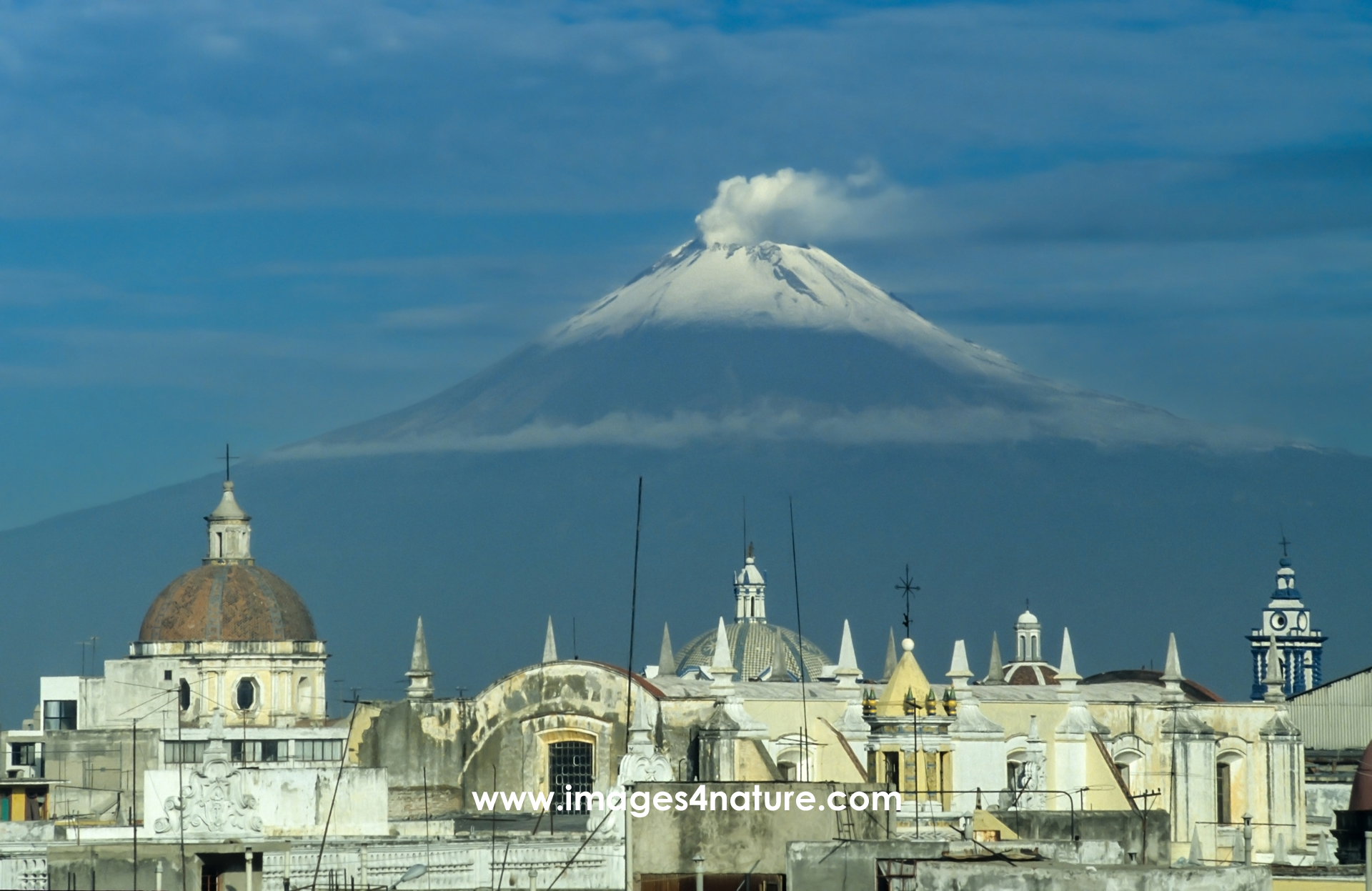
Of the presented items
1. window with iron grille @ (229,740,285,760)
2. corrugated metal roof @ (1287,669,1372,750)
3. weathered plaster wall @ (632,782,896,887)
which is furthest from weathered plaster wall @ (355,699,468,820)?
corrugated metal roof @ (1287,669,1372,750)

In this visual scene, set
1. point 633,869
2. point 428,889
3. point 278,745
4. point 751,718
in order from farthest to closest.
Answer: point 278,745 < point 751,718 < point 428,889 < point 633,869

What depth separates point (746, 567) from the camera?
140250 millimetres

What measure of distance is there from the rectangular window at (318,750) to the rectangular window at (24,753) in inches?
326

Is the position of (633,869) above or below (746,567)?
below

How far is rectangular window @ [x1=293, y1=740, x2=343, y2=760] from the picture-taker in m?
73.4

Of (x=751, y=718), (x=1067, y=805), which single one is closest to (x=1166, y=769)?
(x=1067, y=805)

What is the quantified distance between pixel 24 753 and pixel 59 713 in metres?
23.0

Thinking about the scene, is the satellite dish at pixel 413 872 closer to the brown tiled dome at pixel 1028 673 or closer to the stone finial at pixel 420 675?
the stone finial at pixel 420 675

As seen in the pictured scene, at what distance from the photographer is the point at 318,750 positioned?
78.8 metres

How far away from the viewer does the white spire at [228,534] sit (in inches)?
4424

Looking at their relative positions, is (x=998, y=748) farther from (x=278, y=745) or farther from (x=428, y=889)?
(x=278, y=745)

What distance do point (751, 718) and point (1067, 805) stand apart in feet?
22.8

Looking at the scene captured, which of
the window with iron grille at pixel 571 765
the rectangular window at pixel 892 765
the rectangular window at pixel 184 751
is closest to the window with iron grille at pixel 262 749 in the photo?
the rectangular window at pixel 184 751

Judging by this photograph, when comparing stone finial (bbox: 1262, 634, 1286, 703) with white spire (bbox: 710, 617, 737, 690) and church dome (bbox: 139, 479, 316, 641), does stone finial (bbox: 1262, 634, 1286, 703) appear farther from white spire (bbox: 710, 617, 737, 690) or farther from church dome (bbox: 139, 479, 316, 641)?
church dome (bbox: 139, 479, 316, 641)
